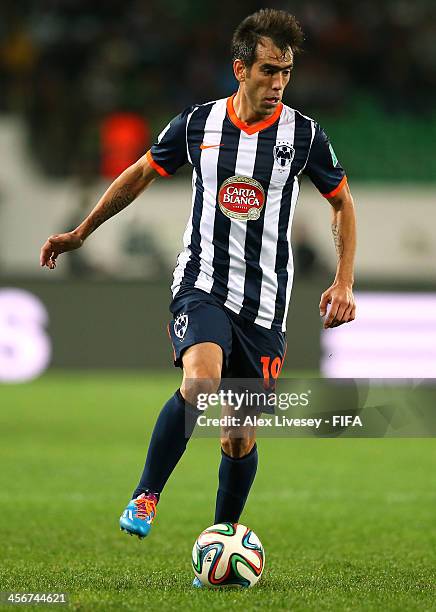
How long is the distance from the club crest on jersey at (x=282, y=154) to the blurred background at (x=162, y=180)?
8.22 metres

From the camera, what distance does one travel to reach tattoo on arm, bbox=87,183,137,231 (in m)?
4.84

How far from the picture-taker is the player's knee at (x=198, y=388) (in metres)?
4.35

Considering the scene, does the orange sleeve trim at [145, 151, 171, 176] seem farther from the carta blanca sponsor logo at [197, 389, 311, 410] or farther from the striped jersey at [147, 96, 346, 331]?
the carta blanca sponsor logo at [197, 389, 311, 410]

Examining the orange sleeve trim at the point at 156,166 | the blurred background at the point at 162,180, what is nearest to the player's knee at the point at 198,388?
the orange sleeve trim at the point at 156,166

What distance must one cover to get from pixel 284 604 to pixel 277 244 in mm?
1418

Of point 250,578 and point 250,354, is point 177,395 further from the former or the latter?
point 250,578

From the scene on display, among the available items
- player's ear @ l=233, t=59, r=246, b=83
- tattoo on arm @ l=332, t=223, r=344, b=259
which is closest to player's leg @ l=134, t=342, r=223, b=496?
tattoo on arm @ l=332, t=223, r=344, b=259

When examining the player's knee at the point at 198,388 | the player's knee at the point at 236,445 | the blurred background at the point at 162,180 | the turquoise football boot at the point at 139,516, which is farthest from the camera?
the blurred background at the point at 162,180

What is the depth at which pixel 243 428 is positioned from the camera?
4781 mm

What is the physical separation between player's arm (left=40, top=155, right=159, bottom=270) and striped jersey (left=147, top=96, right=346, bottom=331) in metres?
0.09

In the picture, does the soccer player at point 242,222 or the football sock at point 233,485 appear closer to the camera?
the soccer player at point 242,222

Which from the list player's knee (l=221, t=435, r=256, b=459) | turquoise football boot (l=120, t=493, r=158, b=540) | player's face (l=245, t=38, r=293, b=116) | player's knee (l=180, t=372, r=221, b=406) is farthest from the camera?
player's knee (l=221, t=435, r=256, b=459)

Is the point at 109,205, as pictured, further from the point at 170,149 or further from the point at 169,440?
the point at 169,440

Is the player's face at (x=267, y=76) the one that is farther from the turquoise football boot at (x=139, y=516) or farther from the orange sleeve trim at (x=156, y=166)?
the turquoise football boot at (x=139, y=516)
